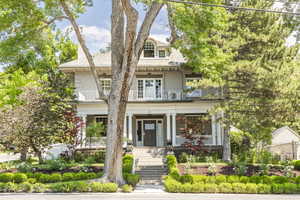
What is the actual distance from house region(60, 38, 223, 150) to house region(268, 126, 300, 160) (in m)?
4.48

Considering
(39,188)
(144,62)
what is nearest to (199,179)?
(39,188)

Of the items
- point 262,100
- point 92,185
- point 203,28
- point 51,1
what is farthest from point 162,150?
point 51,1

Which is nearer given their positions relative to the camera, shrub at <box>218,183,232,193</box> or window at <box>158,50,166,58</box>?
shrub at <box>218,183,232,193</box>

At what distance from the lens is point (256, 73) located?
1494 centimetres

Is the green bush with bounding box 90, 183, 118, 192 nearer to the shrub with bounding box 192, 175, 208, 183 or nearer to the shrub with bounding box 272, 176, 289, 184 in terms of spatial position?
the shrub with bounding box 192, 175, 208, 183

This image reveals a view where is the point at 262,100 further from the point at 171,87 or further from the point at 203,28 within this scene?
the point at 171,87

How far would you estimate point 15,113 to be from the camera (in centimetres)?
1439

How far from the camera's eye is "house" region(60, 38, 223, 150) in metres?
20.0

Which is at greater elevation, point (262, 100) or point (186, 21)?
point (186, 21)

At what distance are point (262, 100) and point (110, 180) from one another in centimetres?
991

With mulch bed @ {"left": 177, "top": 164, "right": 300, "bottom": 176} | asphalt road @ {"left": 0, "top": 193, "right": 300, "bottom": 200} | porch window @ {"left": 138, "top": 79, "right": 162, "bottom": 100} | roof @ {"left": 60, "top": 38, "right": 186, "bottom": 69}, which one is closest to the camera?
asphalt road @ {"left": 0, "top": 193, "right": 300, "bottom": 200}

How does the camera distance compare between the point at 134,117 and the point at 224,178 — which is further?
the point at 134,117

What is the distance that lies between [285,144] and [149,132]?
10.7 metres

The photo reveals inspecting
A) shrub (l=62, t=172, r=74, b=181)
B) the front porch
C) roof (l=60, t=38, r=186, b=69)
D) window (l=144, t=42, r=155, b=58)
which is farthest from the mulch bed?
window (l=144, t=42, r=155, b=58)
